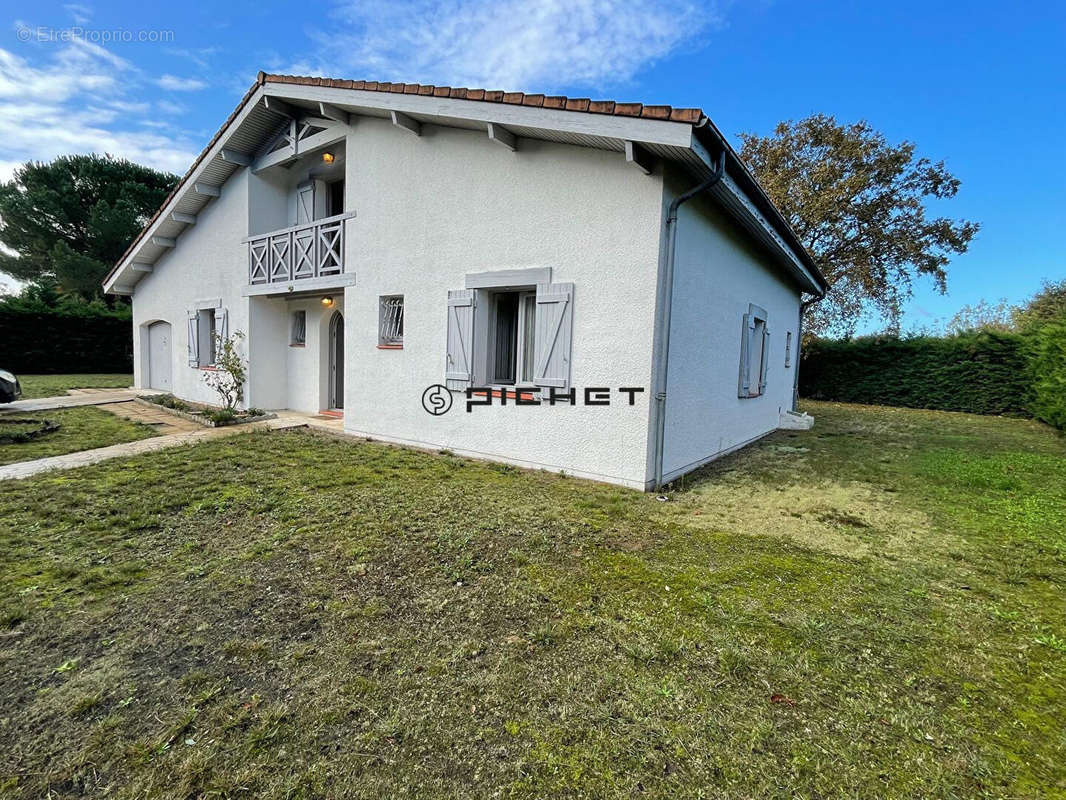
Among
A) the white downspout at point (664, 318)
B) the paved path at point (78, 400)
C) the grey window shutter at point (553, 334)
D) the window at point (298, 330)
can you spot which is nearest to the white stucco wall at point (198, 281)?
the window at point (298, 330)

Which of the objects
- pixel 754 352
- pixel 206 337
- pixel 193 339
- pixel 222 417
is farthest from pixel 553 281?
pixel 193 339

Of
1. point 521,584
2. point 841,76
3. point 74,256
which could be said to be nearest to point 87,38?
point 521,584

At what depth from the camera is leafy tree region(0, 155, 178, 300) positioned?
24703mm

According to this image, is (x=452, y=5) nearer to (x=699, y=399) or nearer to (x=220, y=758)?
(x=699, y=399)

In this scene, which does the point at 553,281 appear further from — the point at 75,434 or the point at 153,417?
the point at 153,417

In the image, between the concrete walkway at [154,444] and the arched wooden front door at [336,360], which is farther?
the arched wooden front door at [336,360]

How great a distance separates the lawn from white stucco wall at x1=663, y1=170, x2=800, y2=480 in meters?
1.54

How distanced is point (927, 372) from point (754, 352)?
39.7 ft

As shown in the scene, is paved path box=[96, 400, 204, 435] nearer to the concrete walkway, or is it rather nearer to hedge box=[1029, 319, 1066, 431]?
the concrete walkway

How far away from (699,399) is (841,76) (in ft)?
50.8

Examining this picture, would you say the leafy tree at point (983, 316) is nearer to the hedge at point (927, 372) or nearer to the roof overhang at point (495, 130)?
the hedge at point (927, 372)

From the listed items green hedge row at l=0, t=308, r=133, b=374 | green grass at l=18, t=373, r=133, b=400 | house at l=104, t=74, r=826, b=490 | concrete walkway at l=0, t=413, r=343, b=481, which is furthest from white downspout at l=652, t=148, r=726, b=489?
green hedge row at l=0, t=308, r=133, b=374

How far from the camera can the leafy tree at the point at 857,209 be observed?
17.7 m

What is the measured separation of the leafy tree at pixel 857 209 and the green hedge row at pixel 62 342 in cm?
2655
